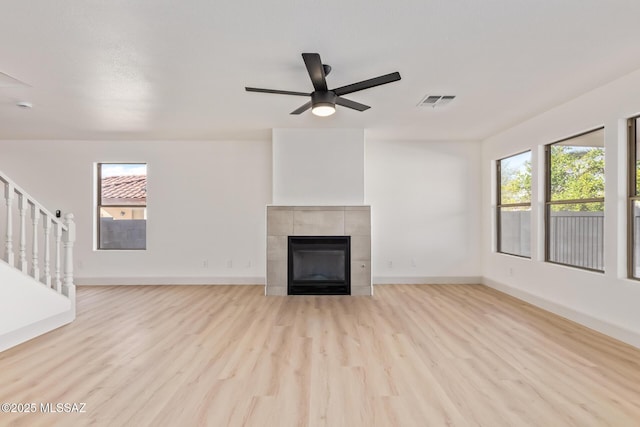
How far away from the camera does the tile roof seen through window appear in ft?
20.5

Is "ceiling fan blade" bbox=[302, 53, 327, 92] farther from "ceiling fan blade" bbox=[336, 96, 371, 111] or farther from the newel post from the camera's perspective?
the newel post

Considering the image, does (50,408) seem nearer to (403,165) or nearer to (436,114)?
(436,114)

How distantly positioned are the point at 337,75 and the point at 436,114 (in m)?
1.94

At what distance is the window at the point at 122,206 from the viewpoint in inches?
245

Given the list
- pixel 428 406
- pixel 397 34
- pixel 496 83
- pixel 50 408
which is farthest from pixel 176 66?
pixel 428 406

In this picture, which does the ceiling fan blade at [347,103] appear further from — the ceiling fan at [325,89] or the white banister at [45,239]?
the white banister at [45,239]

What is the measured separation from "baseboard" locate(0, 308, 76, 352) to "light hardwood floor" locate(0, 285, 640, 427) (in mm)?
104

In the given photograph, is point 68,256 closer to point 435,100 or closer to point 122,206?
point 122,206

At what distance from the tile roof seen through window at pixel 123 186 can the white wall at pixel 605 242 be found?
643cm

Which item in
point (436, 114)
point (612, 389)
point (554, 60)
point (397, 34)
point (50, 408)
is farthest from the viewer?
point (436, 114)

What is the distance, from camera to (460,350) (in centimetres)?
301

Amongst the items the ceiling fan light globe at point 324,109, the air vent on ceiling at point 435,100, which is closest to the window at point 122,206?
the ceiling fan light globe at point 324,109

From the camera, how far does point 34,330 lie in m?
3.33

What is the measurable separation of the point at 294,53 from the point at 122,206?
499 centimetres
